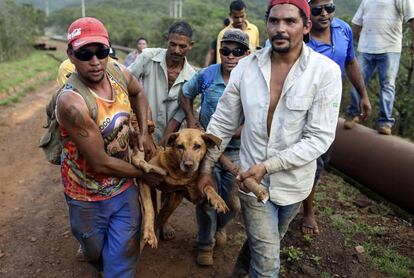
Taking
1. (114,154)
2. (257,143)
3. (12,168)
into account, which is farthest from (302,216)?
(12,168)

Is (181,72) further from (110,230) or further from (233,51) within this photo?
(110,230)

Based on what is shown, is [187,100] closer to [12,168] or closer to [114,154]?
[114,154]

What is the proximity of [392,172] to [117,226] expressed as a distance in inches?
144

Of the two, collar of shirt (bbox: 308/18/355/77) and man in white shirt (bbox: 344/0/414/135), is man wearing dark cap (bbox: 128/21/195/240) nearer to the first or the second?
collar of shirt (bbox: 308/18/355/77)

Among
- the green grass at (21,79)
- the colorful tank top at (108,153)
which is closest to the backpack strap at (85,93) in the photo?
the colorful tank top at (108,153)

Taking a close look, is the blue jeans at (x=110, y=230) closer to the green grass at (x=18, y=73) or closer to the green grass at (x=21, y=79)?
the green grass at (x=21, y=79)

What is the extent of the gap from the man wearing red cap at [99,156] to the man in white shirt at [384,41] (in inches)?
153

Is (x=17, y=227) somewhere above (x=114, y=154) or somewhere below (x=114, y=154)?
below

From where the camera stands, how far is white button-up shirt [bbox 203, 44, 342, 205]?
292cm

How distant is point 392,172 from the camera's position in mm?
5383

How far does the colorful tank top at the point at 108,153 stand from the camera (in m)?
3.18

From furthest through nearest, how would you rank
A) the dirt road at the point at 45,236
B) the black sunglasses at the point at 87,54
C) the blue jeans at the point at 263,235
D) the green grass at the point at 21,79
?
the green grass at the point at 21,79 < the dirt road at the point at 45,236 < the blue jeans at the point at 263,235 < the black sunglasses at the point at 87,54

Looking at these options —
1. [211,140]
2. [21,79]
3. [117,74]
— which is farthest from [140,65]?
[21,79]

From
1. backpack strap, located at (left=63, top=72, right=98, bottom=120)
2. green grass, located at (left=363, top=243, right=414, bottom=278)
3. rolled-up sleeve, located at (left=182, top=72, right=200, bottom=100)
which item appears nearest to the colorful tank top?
backpack strap, located at (left=63, top=72, right=98, bottom=120)
